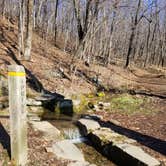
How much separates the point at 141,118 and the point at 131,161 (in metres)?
4.14

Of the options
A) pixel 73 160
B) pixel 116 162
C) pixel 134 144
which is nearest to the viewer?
pixel 73 160

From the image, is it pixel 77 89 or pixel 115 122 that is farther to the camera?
pixel 77 89

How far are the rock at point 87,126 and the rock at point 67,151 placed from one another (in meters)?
1.32

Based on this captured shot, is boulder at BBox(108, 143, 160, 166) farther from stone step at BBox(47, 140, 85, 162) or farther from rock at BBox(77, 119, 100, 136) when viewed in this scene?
rock at BBox(77, 119, 100, 136)

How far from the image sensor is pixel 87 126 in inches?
358

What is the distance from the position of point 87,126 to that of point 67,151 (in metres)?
2.13

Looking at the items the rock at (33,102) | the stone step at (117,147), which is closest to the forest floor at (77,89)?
the stone step at (117,147)

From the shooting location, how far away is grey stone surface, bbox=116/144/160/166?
6.44 meters

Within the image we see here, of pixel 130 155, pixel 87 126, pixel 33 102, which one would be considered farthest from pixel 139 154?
pixel 33 102

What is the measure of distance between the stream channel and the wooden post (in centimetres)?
191

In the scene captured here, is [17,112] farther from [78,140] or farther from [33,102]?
[33,102]

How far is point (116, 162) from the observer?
7105 mm

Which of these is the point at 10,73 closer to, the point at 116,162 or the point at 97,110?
the point at 116,162

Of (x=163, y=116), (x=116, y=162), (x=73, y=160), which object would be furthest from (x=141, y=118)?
(x=73, y=160)
